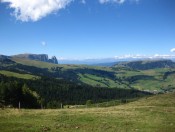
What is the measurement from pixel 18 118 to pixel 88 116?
1000cm

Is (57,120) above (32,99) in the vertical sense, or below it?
above

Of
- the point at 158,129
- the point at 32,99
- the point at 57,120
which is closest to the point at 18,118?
the point at 57,120

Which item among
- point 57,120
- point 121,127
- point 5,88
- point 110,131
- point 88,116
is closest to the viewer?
point 110,131

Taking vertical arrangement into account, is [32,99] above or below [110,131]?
below

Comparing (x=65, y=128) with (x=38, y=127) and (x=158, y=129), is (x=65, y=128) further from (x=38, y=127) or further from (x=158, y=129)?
(x=158, y=129)

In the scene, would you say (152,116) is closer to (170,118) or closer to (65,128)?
(170,118)

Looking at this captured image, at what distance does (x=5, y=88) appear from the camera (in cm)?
10044

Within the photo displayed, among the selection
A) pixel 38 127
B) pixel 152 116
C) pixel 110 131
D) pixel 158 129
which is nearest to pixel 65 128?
pixel 38 127

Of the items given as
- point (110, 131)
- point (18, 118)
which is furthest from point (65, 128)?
point (18, 118)

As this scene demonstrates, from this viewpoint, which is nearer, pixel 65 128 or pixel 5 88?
pixel 65 128

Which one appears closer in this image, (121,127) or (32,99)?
(121,127)

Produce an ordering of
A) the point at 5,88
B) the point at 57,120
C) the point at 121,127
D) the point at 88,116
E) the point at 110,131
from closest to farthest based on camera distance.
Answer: the point at 110,131
the point at 121,127
the point at 57,120
the point at 88,116
the point at 5,88

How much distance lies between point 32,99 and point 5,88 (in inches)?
400

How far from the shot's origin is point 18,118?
38531 millimetres
